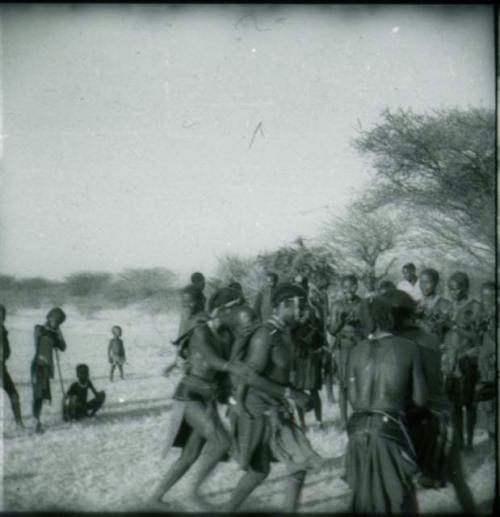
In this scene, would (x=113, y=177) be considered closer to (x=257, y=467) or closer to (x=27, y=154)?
(x=27, y=154)

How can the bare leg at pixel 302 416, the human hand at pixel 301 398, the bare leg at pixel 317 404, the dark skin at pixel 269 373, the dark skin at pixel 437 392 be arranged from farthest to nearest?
1. the bare leg at pixel 317 404
2. the bare leg at pixel 302 416
3. the dark skin at pixel 437 392
4. the dark skin at pixel 269 373
5. the human hand at pixel 301 398

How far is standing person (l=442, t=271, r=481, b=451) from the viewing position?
7.14 metres

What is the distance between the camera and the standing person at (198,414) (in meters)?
6.59

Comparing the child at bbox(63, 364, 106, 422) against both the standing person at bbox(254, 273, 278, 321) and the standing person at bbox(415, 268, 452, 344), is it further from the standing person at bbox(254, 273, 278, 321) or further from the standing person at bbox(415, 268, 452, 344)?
the standing person at bbox(415, 268, 452, 344)

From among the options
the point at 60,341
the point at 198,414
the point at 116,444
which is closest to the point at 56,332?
the point at 60,341

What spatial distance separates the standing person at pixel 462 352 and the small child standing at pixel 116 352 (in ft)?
9.28

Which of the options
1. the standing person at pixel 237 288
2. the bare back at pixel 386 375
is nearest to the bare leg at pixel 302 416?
the standing person at pixel 237 288

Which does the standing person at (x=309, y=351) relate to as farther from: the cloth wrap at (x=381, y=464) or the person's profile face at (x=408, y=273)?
the cloth wrap at (x=381, y=464)

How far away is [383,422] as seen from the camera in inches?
216

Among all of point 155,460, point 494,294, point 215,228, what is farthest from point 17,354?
point 494,294

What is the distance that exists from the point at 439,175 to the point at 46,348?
3878mm

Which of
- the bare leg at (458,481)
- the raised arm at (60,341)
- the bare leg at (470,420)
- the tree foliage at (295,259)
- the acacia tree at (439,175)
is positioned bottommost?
the bare leg at (458,481)

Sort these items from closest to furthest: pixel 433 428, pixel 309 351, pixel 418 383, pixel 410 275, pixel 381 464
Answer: pixel 381 464 → pixel 418 383 → pixel 433 428 → pixel 309 351 → pixel 410 275

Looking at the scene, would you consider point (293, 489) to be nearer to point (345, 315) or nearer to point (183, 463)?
point (183, 463)
